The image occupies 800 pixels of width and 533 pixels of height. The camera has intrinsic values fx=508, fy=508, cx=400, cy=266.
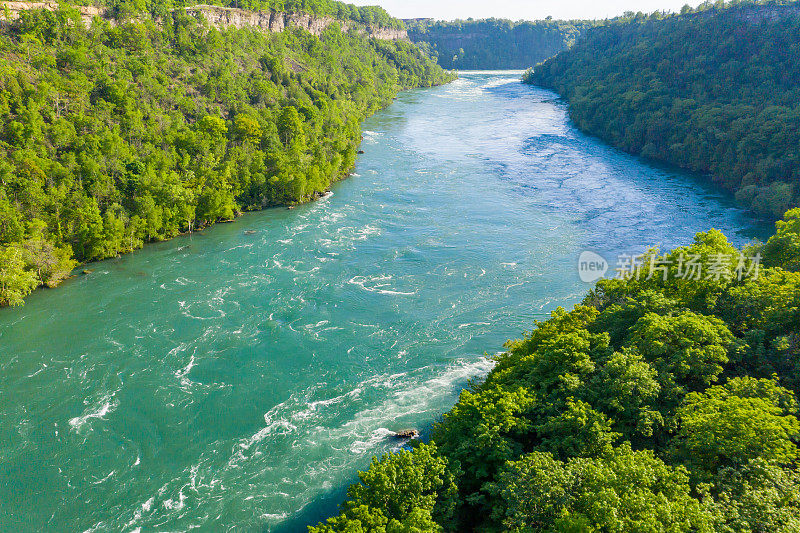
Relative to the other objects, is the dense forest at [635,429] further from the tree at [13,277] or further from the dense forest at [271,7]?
the dense forest at [271,7]

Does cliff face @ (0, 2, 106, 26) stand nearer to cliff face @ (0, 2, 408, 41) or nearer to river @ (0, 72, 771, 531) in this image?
cliff face @ (0, 2, 408, 41)

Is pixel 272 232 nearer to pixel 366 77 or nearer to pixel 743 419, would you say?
pixel 743 419

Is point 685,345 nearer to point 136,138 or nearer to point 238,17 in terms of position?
point 136,138

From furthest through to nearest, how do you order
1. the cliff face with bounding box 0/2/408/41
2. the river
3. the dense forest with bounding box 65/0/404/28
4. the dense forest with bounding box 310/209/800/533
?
the dense forest with bounding box 65/0/404/28, the cliff face with bounding box 0/2/408/41, the river, the dense forest with bounding box 310/209/800/533

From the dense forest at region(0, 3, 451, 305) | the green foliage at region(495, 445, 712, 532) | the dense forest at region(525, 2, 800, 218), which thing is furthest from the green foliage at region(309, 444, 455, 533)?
the dense forest at region(525, 2, 800, 218)

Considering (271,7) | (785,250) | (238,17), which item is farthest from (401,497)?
(271,7)

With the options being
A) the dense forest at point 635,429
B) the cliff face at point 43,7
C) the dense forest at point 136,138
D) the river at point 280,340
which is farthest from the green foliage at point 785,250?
the cliff face at point 43,7

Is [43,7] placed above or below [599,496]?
above
